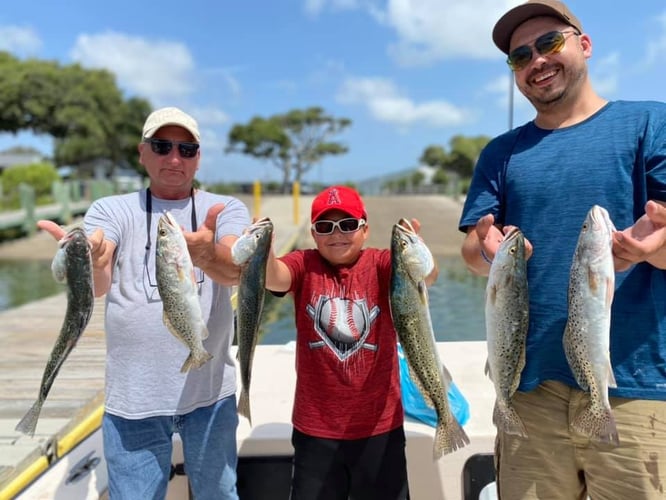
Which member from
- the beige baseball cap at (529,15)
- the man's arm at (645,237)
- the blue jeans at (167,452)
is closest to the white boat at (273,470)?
the blue jeans at (167,452)

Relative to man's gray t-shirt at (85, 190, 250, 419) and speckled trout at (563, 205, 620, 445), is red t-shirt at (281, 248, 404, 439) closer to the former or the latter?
man's gray t-shirt at (85, 190, 250, 419)

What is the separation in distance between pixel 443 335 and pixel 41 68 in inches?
1621

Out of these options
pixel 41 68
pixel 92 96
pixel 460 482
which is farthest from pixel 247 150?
pixel 460 482

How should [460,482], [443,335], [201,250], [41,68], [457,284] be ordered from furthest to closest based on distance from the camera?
[41,68] < [457,284] < [443,335] < [460,482] < [201,250]

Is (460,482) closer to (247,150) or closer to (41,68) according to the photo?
(41,68)

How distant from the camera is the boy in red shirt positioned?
2936 mm

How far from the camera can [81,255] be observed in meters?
2.42

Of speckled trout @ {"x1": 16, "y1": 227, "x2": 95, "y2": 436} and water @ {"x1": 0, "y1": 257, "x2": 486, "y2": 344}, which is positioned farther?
water @ {"x1": 0, "y1": 257, "x2": 486, "y2": 344}

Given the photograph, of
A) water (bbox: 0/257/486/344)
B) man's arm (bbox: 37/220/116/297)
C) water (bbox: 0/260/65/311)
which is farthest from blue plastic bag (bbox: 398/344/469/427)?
water (bbox: 0/260/65/311)

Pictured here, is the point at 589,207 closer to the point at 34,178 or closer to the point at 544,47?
the point at 544,47

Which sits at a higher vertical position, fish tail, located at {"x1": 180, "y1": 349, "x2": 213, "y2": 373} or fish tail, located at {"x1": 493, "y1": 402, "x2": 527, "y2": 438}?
fish tail, located at {"x1": 180, "y1": 349, "x2": 213, "y2": 373}

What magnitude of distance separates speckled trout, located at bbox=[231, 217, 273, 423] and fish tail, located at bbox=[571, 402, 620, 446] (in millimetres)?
1587

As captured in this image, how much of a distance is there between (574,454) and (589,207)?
1.17 metres

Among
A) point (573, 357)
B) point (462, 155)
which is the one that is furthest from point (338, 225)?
point (462, 155)
